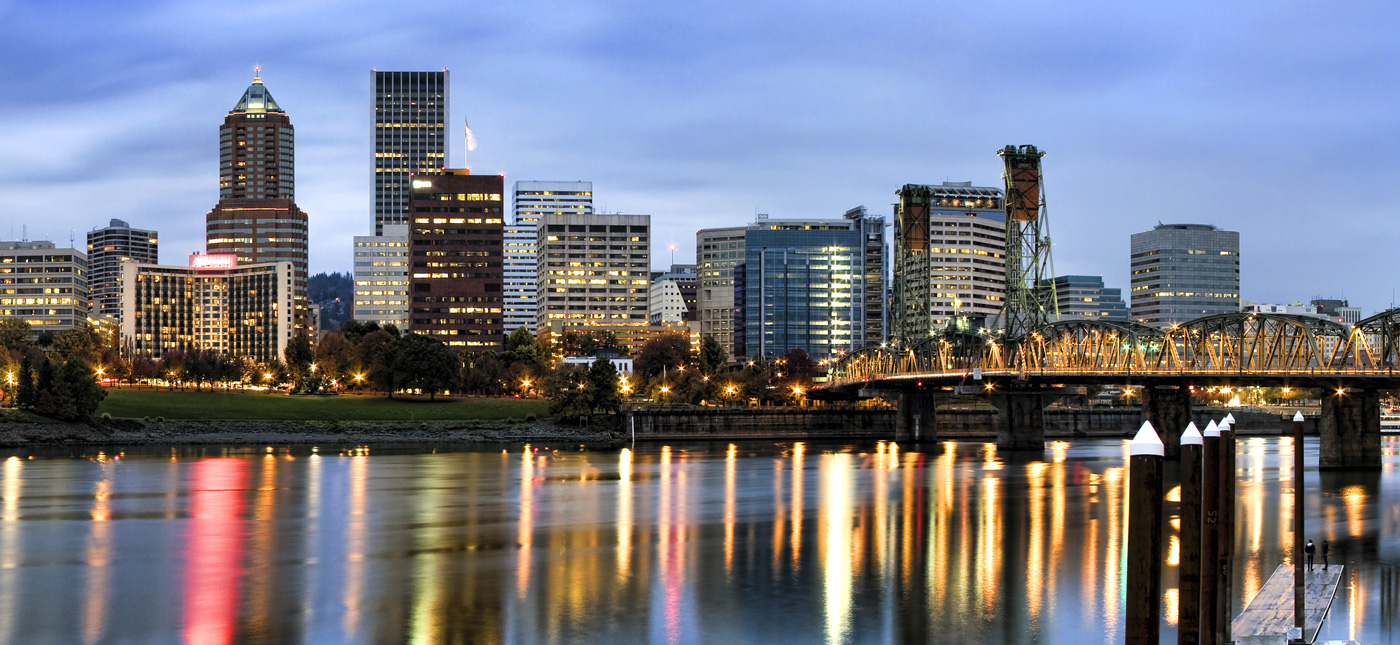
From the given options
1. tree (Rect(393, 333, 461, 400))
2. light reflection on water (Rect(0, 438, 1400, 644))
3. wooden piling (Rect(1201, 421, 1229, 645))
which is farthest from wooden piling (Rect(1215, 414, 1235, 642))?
tree (Rect(393, 333, 461, 400))

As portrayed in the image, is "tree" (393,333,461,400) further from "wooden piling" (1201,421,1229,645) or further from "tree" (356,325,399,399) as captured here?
"wooden piling" (1201,421,1229,645)

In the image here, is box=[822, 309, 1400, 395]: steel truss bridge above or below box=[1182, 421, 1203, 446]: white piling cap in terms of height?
above

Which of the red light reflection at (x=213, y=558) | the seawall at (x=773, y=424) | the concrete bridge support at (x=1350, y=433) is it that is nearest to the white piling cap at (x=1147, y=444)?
the red light reflection at (x=213, y=558)

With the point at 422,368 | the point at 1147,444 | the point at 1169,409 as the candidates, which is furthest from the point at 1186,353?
the point at 422,368

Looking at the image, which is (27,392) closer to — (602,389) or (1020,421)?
(602,389)

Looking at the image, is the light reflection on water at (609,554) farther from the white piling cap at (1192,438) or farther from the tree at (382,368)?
the tree at (382,368)

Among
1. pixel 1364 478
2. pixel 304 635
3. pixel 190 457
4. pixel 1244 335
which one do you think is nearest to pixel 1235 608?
pixel 304 635

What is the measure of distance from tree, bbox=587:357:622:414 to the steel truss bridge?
108 feet

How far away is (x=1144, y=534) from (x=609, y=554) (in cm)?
3544

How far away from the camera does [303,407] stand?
17762 centimetres

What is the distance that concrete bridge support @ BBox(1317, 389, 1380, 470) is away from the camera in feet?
344

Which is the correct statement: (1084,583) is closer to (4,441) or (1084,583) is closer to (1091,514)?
(1091,514)

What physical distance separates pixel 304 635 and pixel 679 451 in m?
106

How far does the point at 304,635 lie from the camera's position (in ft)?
133
